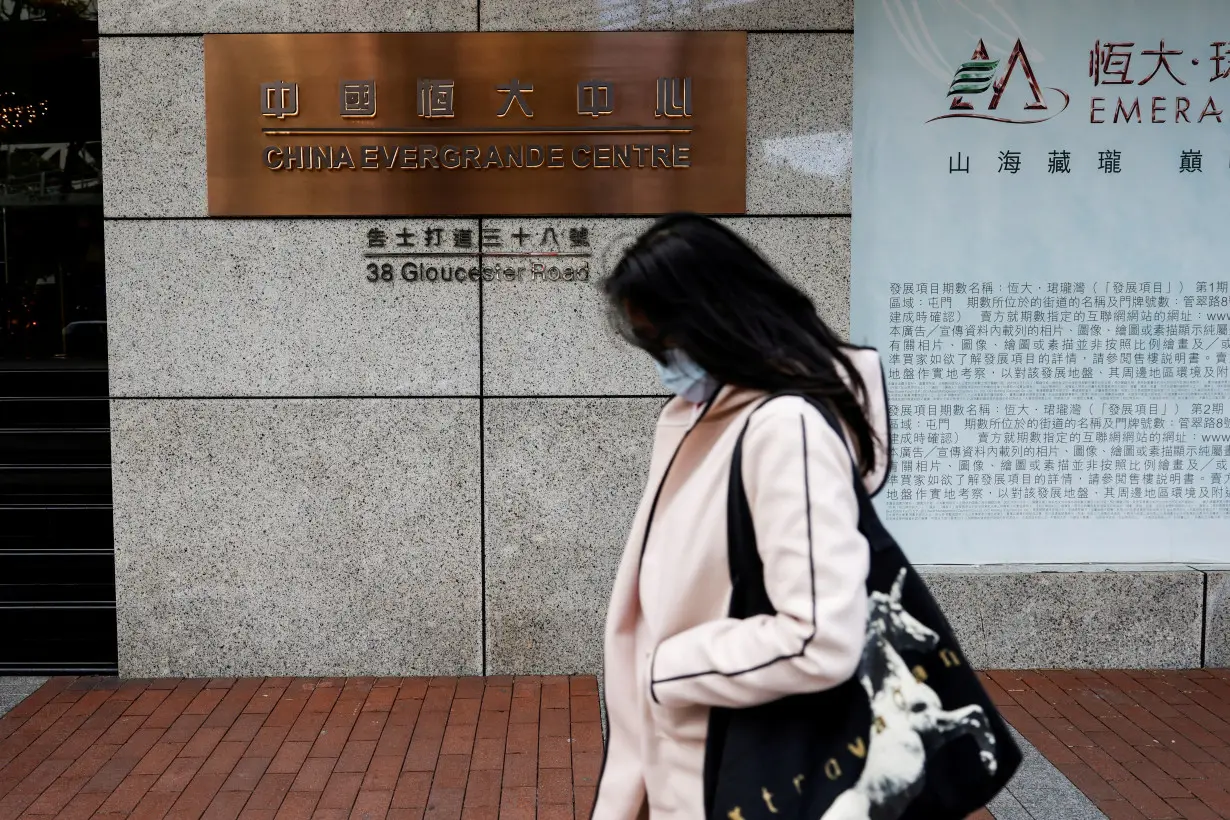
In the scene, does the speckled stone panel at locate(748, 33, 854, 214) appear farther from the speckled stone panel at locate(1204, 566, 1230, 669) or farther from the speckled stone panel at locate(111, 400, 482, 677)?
the speckled stone panel at locate(1204, 566, 1230, 669)

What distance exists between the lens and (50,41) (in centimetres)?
565

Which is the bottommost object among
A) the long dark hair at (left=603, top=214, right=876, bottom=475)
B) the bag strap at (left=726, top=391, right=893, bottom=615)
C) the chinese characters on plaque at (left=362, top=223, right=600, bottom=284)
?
the bag strap at (left=726, top=391, right=893, bottom=615)

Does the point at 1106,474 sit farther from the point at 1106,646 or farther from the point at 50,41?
the point at 50,41

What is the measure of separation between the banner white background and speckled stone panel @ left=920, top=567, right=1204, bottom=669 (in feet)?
0.69

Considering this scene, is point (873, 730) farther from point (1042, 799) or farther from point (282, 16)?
point (282, 16)

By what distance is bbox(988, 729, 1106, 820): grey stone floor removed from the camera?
4.11m

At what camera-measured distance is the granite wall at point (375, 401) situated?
5367 mm

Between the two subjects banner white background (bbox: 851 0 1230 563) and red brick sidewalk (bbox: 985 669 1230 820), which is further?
banner white background (bbox: 851 0 1230 563)

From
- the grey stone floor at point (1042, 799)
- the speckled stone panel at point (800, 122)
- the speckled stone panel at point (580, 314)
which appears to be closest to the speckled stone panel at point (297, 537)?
the speckled stone panel at point (580, 314)

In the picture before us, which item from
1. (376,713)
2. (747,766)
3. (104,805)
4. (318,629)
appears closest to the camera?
(747,766)

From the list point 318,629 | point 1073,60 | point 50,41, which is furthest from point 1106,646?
point 50,41

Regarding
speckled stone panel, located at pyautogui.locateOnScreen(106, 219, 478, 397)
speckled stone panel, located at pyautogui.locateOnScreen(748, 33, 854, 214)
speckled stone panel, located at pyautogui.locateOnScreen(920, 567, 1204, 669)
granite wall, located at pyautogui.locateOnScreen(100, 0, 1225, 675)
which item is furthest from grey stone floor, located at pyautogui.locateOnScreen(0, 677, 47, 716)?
speckled stone panel, located at pyautogui.locateOnScreen(920, 567, 1204, 669)

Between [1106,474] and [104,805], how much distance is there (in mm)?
4636

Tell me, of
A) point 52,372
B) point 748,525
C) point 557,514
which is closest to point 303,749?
point 557,514
